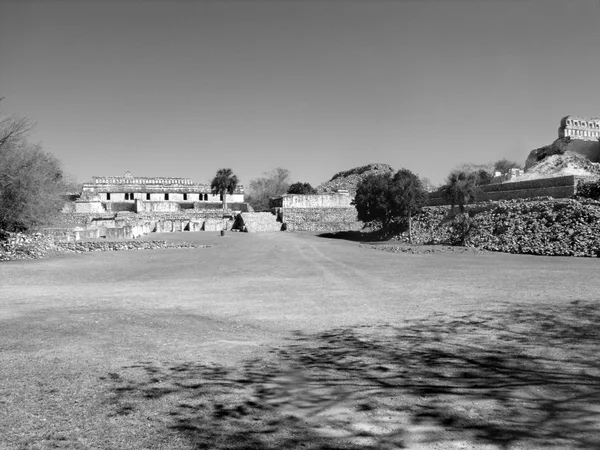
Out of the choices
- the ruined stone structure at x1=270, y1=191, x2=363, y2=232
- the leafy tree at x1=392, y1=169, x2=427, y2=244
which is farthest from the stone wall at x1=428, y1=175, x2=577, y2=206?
the ruined stone structure at x1=270, y1=191, x2=363, y2=232

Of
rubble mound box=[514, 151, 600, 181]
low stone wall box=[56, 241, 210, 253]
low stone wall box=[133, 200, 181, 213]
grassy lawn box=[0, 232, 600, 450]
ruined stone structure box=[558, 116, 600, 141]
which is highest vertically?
ruined stone structure box=[558, 116, 600, 141]

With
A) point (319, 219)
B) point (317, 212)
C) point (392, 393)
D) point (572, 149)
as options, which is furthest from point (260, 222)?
point (392, 393)

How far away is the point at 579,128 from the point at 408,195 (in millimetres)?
34039

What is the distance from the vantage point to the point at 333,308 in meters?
9.82

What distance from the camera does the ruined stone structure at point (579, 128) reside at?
5516 cm

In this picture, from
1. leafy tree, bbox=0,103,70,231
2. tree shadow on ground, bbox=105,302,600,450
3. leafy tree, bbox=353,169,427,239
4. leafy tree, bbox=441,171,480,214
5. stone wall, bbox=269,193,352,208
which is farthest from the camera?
stone wall, bbox=269,193,352,208

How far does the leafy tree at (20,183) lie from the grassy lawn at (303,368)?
11250 mm

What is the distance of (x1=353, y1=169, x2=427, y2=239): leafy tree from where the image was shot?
35.1 meters

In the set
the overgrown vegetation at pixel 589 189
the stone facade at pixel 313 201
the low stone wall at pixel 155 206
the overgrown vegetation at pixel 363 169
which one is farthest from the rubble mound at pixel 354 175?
the overgrown vegetation at pixel 589 189

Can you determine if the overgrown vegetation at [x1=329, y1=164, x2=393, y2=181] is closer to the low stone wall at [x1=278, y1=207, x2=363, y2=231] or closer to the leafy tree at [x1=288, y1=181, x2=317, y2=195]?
the leafy tree at [x1=288, y1=181, x2=317, y2=195]

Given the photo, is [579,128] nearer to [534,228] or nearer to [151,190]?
[534,228]

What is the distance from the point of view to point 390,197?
36062mm

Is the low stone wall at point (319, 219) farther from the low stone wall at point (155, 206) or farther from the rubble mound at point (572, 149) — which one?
the rubble mound at point (572, 149)

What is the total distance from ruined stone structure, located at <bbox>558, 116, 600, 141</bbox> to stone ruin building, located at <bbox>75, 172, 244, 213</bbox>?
40936 mm
